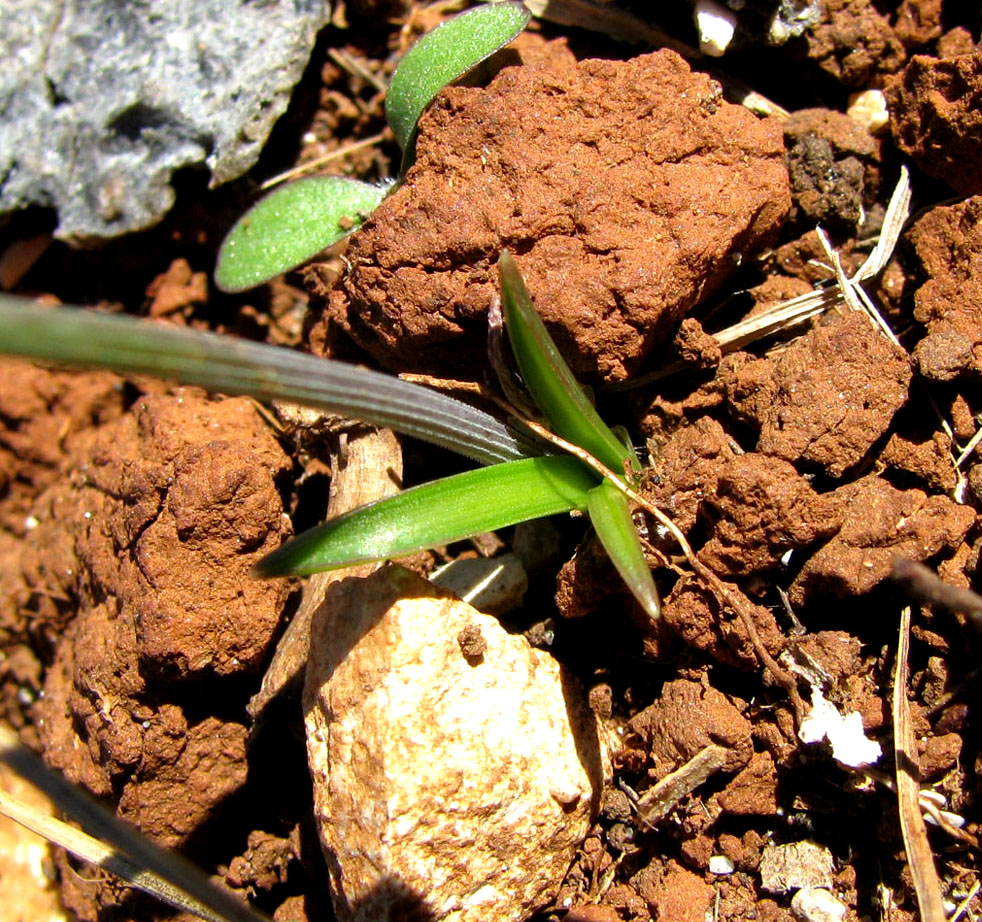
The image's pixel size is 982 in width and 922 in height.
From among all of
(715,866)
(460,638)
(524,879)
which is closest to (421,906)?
(524,879)

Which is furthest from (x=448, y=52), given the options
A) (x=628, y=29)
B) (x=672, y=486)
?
(x=672, y=486)

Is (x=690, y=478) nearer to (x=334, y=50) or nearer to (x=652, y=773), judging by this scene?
(x=652, y=773)

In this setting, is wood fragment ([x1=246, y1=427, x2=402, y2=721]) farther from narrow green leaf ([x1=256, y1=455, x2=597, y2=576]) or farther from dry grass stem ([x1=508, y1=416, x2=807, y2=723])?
dry grass stem ([x1=508, y1=416, x2=807, y2=723])

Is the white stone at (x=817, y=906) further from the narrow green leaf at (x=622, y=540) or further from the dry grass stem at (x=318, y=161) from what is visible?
the dry grass stem at (x=318, y=161)

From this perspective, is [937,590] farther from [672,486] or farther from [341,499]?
[341,499]

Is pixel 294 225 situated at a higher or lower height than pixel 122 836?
higher

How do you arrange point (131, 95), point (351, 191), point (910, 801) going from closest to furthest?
point (910, 801) → point (351, 191) → point (131, 95)
